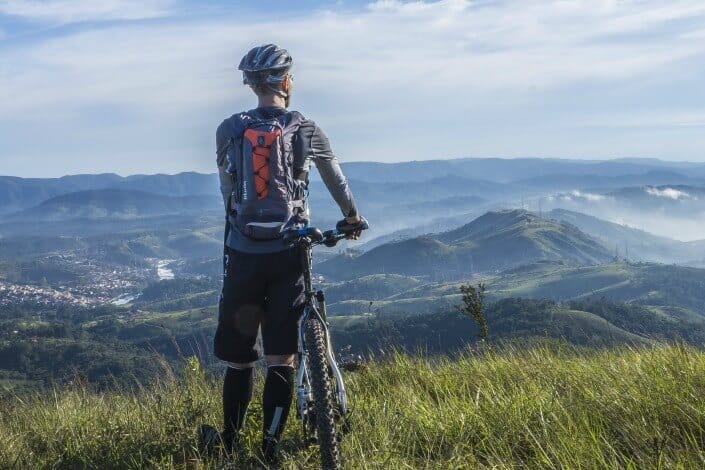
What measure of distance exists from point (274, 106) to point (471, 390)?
8.87ft

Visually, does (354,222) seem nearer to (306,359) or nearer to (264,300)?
(264,300)

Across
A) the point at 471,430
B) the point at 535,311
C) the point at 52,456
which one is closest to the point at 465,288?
the point at 471,430

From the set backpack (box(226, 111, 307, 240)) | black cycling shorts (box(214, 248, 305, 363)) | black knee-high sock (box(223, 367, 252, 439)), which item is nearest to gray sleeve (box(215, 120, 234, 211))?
backpack (box(226, 111, 307, 240))

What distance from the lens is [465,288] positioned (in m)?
7.88

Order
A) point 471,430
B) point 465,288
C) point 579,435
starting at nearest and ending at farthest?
point 579,435 < point 471,430 < point 465,288

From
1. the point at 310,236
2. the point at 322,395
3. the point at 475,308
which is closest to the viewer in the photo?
the point at 322,395

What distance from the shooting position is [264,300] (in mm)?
4551

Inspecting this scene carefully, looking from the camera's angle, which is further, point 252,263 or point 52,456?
point 52,456

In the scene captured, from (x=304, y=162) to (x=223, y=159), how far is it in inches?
23.7

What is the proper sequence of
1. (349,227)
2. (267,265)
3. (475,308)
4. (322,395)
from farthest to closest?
(475,308) < (349,227) < (267,265) < (322,395)

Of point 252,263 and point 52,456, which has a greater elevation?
point 252,263

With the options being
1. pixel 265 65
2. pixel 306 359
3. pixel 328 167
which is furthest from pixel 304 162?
pixel 306 359

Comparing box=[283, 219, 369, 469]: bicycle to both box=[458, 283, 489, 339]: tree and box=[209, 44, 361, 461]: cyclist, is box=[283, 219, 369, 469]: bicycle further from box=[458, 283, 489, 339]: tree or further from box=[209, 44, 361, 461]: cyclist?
box=[458, 283, 489, 339]: tree

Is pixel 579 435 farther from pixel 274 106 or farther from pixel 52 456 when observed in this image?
pixel 52 456
